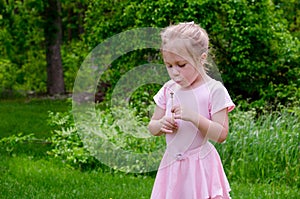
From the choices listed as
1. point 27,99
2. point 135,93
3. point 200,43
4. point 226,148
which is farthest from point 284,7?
point 200,43

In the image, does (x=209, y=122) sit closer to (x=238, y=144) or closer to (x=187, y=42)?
(x=187, y=42)

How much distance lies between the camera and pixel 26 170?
18.7 feet

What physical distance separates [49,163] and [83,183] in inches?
38.7

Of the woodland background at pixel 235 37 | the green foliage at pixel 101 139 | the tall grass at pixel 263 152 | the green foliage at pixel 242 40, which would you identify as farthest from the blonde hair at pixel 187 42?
the green foliage at pixel 242 40

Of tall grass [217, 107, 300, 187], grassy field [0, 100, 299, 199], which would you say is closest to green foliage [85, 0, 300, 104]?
tall grass [217, 107, 300, 187]

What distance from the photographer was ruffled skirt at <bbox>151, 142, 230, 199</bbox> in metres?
2.70

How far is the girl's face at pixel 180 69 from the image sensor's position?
257 cm

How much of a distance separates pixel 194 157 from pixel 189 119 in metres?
0.25

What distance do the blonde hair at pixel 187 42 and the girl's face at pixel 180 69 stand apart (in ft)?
0.08

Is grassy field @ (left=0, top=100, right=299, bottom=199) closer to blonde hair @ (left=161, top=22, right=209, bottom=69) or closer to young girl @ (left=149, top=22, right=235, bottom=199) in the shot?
young girl @ (left=149, top=22, right=235, bottom=199)

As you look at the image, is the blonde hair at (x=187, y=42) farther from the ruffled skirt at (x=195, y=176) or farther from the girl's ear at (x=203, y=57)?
the ruffled skirt at (x=195, y=176)

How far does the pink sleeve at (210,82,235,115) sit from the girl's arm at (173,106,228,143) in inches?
0.9

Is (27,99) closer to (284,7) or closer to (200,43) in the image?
(284,7)

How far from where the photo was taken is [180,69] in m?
2.59
